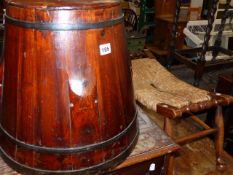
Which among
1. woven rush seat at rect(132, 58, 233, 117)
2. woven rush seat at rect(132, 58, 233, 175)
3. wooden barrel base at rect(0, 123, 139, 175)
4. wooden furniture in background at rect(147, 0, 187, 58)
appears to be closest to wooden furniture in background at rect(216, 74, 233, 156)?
woven rush seat at rect(132, 58, 233, 175)

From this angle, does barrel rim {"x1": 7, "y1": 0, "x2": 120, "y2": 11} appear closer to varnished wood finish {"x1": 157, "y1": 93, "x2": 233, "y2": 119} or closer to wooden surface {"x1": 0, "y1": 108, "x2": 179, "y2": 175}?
wooden surface {"x1": 0, "y1": 108, "x2": 179, "y2": 175}

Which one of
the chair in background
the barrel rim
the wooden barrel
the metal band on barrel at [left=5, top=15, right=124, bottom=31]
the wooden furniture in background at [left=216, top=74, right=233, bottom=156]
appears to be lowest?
the wooden furniture in background at [left=216, top=74, right=233, bottom=156]

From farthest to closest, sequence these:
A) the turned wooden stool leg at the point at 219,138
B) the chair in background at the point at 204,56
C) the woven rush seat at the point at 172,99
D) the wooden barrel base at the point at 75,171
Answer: the chair in background at the point at 204,56 → the turned wooden stool leg at the point at 219,138 → the woven rush seat at the point at 172,99 → the wooden barrel base at the point at 75,171

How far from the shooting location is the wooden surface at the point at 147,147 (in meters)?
0.91

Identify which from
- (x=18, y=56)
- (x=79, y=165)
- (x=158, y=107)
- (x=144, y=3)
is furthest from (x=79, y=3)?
(x=144, y=3)

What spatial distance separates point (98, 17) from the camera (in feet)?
2.26

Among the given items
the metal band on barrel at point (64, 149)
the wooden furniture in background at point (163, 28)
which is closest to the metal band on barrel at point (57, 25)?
the metal band on barrel at point (64, 149)

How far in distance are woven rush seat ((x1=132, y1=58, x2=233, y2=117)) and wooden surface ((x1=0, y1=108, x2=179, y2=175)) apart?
19cm

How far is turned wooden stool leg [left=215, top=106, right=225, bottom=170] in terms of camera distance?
1.63m

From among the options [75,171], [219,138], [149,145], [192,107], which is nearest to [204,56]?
[219,138]

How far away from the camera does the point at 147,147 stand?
100 cm

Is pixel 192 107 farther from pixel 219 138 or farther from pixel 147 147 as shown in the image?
pixel 147 147

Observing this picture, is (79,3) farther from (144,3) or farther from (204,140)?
(144,3)

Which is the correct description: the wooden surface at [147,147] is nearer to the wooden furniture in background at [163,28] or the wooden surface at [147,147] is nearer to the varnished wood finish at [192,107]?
the varnished wood finish at [192,107]
